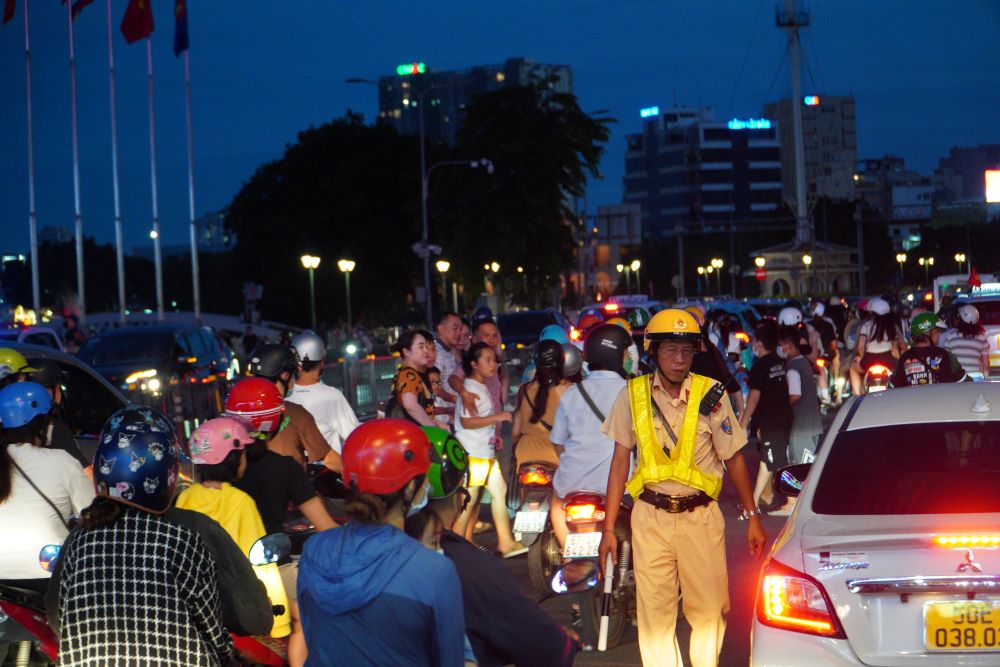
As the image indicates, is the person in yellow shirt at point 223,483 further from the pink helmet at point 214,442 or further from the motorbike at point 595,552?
the motorbike at point 595,552

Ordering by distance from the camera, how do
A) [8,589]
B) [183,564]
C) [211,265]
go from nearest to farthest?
[183,564]
[8,589]
[211,265]

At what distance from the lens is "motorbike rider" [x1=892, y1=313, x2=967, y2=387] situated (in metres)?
11.8

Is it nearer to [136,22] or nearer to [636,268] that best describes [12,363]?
[136,22]

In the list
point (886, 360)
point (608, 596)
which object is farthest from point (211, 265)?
point (608, 596)

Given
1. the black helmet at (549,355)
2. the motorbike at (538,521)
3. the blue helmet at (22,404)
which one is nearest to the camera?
the blue helmet at (22,404)

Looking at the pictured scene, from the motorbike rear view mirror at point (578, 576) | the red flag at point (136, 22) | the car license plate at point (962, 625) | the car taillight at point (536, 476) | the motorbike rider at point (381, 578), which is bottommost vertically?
the car taillight at point (536, 476)

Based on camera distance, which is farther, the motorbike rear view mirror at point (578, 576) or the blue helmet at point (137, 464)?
the motorbike rear view mirror at point (578, 576)

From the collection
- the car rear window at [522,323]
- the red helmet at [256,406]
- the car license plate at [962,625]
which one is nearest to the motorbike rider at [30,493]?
the red helmet at [256,406]

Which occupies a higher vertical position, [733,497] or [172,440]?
[172,440]

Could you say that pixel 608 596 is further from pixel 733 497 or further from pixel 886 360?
pixel 886 360

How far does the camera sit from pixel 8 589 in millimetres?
5980

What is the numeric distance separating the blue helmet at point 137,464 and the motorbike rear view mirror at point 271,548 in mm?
641

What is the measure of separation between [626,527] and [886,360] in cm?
915

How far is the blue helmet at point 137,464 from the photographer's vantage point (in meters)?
4.22
